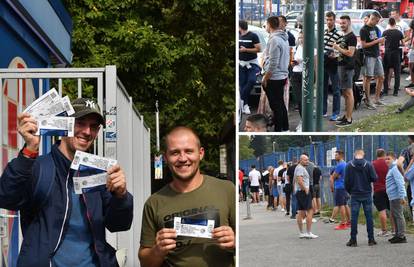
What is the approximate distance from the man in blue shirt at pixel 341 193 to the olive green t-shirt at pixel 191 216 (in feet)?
2.35

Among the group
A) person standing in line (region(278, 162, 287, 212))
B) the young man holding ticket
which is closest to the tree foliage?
person standing in line (region(278, 162, 287, 212))

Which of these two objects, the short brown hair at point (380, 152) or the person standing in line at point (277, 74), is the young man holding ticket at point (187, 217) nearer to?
the person standing in line at point (277, 74)

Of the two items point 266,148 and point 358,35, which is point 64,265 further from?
point 358,35

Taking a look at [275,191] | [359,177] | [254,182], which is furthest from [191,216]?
[359,177]

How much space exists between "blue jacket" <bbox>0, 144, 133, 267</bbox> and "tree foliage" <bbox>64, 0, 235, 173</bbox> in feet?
42.4

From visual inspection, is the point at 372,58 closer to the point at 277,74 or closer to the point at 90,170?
the point at 277,74

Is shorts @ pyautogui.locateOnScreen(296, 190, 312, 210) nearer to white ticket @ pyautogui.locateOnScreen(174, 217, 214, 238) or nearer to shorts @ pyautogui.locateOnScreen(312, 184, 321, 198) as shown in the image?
shorts @ pyautogui.locateOnScreen(312, 184, 321, 198)

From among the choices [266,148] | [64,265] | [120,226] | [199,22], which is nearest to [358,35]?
[266,148]

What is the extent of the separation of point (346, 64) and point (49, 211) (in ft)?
5.39

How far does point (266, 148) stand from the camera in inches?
151

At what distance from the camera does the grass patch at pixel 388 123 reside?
3773 mm

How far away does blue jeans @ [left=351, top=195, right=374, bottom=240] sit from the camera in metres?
3.85

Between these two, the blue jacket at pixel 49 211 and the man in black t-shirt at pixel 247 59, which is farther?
the man in black t-shirt at pixel 247 59

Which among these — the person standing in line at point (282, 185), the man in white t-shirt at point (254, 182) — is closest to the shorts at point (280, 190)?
the person standing in line at point (282, 185)
